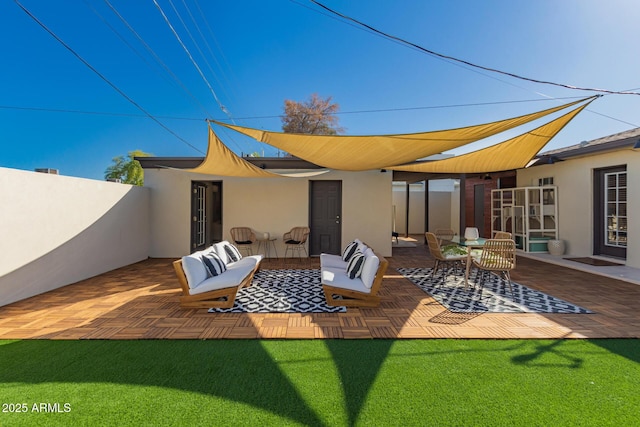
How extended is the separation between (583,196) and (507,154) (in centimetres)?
356

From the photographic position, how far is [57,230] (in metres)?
4.69

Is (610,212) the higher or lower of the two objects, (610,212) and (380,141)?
the lower

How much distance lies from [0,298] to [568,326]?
689 centimetres

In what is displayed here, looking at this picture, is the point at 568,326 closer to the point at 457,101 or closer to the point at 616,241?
the point at 616,241

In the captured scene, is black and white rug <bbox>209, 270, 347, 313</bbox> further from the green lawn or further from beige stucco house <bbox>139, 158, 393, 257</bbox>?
beige stucco house <bbox>139, 158, 393, 257</bbox>

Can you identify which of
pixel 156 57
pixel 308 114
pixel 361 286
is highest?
pixel 308 114

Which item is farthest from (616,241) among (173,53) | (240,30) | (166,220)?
(173,53)

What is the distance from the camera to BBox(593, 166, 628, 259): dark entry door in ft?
20.9

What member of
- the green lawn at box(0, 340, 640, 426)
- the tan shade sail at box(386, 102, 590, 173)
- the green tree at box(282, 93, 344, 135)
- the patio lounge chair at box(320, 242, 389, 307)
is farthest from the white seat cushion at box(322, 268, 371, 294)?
the green tree at box(282, 93, 344, 135)

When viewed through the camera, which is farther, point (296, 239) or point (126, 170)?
point (126, 170)

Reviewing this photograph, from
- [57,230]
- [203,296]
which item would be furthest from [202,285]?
[57,230]

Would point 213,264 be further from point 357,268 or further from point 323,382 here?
point 323,382

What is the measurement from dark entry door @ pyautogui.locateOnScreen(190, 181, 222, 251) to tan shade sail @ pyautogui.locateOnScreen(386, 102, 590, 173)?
524 cm

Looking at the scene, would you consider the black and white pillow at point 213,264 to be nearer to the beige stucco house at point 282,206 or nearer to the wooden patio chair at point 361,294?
the wooden patio chair at point 361,294
